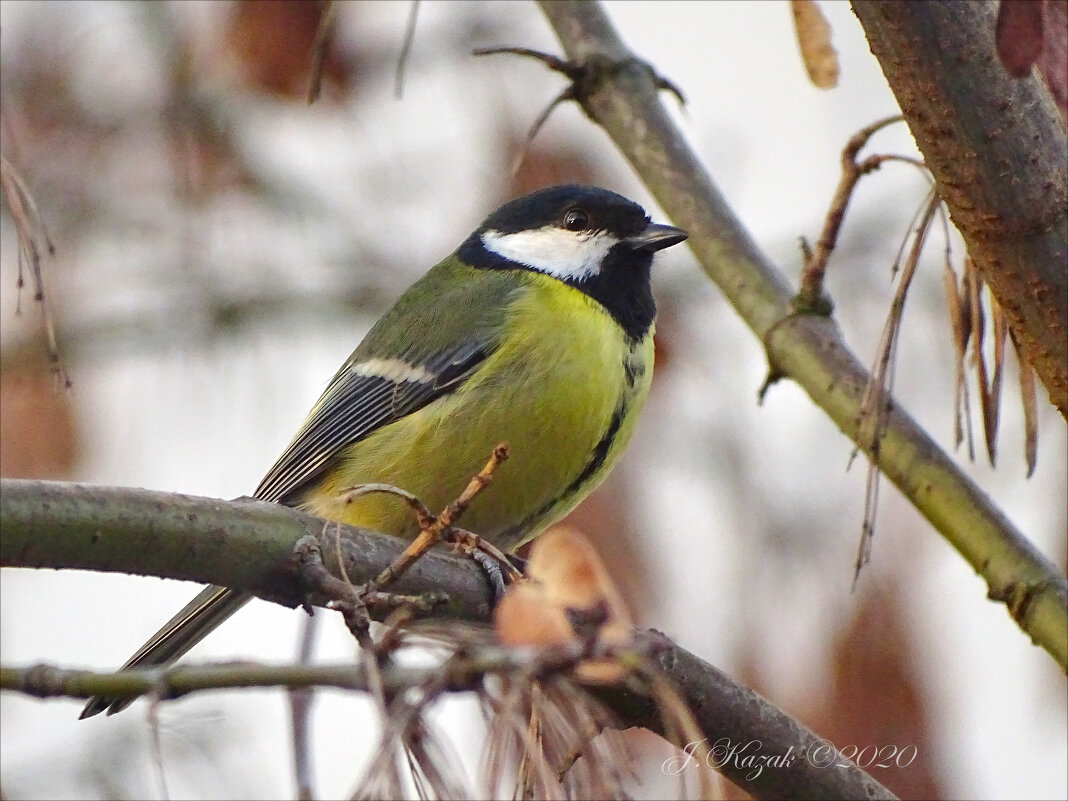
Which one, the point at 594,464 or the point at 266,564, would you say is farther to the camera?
the point at 594,464

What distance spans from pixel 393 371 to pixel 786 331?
3.10 feet

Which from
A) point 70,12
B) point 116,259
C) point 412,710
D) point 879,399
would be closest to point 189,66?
point 70,12

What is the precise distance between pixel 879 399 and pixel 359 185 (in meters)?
2.34

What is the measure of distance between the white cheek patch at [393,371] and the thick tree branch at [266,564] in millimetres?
997

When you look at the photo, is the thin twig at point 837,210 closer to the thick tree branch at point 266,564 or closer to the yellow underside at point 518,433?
the yellow underside at point 518,433

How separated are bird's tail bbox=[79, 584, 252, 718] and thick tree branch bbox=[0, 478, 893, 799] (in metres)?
0.76

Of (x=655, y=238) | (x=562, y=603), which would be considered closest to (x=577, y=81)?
(x=655, y=238)

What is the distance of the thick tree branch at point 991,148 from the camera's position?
152 centimetres

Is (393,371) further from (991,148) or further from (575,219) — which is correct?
(991,148)

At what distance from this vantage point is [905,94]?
1.56 meters

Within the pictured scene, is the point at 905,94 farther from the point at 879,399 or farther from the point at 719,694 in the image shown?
the point at 719,694

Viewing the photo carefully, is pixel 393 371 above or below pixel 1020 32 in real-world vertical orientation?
below

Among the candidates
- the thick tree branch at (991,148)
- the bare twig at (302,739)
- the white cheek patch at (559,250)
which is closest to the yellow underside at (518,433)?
the white cheek patch at (559,250)

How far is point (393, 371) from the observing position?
9.91 ft
